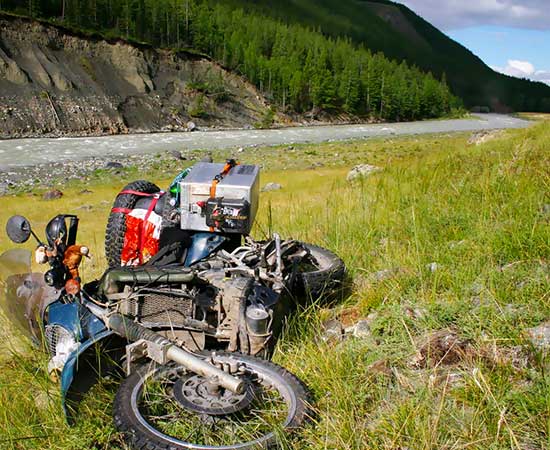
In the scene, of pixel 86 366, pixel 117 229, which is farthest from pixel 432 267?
pixel 117 229

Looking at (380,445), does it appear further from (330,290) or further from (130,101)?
(130,101)

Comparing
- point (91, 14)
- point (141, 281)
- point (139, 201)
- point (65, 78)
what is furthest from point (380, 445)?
point (91, 14)

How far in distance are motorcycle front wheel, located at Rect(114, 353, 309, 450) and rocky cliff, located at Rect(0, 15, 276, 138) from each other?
45060mm

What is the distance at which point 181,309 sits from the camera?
408 cm

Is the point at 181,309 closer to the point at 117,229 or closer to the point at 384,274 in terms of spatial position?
the point at 384,274

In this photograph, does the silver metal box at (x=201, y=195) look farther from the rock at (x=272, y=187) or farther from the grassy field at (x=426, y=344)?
the rock at (x=272, y=187)

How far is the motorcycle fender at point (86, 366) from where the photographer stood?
3.48 meters

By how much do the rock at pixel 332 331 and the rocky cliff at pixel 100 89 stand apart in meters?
44.5

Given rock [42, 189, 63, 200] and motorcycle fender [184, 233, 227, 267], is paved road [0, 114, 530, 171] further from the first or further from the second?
motorcycle fender [184, 233, 227, 267]

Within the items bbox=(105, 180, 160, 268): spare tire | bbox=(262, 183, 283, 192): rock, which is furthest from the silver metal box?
bbox=(262, 183, 283, 192): rock

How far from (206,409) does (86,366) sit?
0.96 metres

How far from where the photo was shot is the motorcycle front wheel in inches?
120

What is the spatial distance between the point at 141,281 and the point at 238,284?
69cm

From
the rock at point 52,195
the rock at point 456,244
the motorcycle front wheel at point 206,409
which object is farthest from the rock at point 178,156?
the motorcycle front wheel at point 206,409
